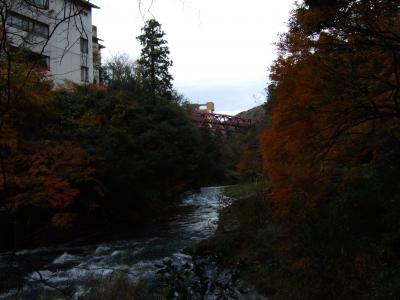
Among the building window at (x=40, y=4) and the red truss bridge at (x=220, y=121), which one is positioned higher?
the red truss bridge at (x=220, y=121)

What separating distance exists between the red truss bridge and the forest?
2817cm

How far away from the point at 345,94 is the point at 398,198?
2953 mm

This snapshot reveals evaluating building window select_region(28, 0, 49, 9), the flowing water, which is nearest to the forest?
building window select_region(28, 0, 49, 9)

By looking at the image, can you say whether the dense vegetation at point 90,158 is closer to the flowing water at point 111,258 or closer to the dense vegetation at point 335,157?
the flowing water at point 111,258

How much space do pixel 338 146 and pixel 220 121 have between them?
43.8 metres

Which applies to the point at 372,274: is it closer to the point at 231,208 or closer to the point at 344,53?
the point at 344,53

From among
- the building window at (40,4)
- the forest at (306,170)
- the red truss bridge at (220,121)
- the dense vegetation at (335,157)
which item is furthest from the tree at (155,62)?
the building window at (40,4)

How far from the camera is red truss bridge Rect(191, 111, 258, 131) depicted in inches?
2092

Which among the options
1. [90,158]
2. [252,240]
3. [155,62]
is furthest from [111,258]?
[155,62]

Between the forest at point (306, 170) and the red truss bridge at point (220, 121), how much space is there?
28.2 m

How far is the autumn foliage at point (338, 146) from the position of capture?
411 inches

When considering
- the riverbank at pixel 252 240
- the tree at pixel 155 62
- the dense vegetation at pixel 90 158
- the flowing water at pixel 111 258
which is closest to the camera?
the flowing water at pixel 111 258

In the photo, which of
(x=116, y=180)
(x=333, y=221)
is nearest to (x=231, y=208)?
(x=116, y=180)

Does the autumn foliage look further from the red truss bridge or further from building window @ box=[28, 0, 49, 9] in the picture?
the red truss bridge
